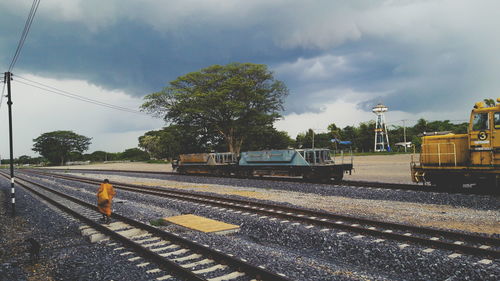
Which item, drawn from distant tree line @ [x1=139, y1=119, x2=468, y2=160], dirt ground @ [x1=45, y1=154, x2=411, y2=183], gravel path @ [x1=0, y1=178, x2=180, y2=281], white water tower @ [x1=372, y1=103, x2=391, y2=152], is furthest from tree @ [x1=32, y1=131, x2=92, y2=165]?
gravel path @ [x1=0, y1=178, x2=180, y2=281]

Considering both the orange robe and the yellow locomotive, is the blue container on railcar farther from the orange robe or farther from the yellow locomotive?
the orange robe

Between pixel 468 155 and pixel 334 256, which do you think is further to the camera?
pixel 468 155

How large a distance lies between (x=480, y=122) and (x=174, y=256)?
13.0 m

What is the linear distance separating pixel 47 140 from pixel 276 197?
405ft

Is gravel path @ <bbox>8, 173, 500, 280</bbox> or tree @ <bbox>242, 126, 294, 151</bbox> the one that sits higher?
tree @ <bbox>242, 126, 294, 151</bbox>

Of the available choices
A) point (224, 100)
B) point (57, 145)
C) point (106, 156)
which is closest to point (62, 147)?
point (57, 145)

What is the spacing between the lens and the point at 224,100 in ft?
149

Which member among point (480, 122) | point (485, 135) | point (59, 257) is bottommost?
point (59, 257)

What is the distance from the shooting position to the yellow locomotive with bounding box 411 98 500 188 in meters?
12.8

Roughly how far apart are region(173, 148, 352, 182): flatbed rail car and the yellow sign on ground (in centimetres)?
1169

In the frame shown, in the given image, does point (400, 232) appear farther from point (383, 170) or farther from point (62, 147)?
point (62, 147)

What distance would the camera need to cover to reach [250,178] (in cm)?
2522

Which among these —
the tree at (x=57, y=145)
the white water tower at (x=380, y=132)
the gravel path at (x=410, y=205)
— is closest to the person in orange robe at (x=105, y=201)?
the gravel path at (x=410, y=205)

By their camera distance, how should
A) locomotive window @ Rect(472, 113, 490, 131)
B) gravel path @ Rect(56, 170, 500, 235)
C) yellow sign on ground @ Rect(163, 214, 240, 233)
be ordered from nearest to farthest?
yellow sign on ground @ Rect(163, 214, 240, 233) < gravel path @ Rect(56, 170, 500, 235) < locomotive window @ Rect(472, 113, 490, 131)
